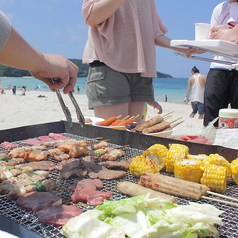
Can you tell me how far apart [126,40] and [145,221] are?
8.97 ft

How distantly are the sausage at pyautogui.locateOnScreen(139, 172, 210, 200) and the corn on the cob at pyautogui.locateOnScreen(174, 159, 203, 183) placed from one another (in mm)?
179

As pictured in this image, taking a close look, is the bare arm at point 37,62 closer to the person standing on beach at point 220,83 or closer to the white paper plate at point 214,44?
the white paper plate at point 214,44

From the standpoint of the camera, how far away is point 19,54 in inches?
67.4

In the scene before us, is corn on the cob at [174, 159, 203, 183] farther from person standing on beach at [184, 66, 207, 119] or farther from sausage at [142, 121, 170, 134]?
person standing on beach at [184, 66, 207, 119]

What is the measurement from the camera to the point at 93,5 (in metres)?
3.34

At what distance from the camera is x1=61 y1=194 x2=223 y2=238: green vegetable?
53.7 inches

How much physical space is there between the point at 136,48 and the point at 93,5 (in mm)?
770

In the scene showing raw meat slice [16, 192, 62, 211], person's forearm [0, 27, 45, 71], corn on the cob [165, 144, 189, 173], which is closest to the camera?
person's forearm [0, 27, 45, 71]

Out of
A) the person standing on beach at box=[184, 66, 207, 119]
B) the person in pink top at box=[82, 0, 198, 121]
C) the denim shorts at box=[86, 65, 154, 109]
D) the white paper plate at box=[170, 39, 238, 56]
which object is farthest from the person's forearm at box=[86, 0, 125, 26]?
the person standing on beach at box=[184, 66, 207, 119]

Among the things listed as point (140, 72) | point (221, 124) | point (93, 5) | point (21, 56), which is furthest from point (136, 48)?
point (21, 56)

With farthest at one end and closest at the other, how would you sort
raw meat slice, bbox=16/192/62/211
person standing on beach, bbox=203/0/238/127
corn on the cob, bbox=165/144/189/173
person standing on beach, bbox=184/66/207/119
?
person standing on beach, bbox=184/66/207/119
person standing on beach, bbox=203/0/238/127
corn on the cob, bbox=165/144/189/173
raw meat slice, bbox=16/192/62/211

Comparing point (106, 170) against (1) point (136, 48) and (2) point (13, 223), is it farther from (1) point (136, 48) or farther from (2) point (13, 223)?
(1) point (136, 48)

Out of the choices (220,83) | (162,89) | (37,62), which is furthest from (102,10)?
(162,89)

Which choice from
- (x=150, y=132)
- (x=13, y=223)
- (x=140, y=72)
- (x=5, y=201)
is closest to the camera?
(x=13, y=223)
